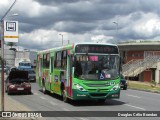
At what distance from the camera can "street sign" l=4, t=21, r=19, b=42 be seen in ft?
43.6

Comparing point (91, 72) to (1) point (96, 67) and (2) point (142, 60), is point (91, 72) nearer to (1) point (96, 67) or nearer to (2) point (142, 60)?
(1) point (96, 67)

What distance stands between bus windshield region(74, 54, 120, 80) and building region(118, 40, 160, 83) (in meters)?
36.7

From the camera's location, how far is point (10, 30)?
1335 centimetres

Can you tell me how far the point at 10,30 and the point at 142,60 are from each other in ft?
172

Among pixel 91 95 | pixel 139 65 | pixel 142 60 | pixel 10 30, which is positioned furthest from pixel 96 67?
pixel 142 60

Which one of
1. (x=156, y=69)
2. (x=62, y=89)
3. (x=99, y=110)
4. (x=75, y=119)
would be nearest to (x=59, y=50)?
(x=62, y=89)

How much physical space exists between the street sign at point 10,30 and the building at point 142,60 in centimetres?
4362

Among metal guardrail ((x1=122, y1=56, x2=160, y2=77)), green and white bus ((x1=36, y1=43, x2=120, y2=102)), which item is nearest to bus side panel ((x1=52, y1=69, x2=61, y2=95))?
green and white bus ((x1=36, y1=43, x2=120, y2=102))

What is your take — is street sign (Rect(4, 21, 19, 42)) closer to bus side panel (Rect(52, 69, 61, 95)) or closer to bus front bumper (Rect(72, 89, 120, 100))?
bus front bumper (Rect(72, 89, 120, 100))

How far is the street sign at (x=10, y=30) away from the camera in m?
13.3

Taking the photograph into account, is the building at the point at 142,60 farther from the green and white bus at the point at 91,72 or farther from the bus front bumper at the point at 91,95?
the bus front bumper at the point at 91,95

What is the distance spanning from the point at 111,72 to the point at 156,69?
137ft

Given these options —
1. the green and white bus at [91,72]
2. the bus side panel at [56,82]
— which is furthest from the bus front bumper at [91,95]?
the bus side panel at [56,82]

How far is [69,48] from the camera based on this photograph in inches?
808
